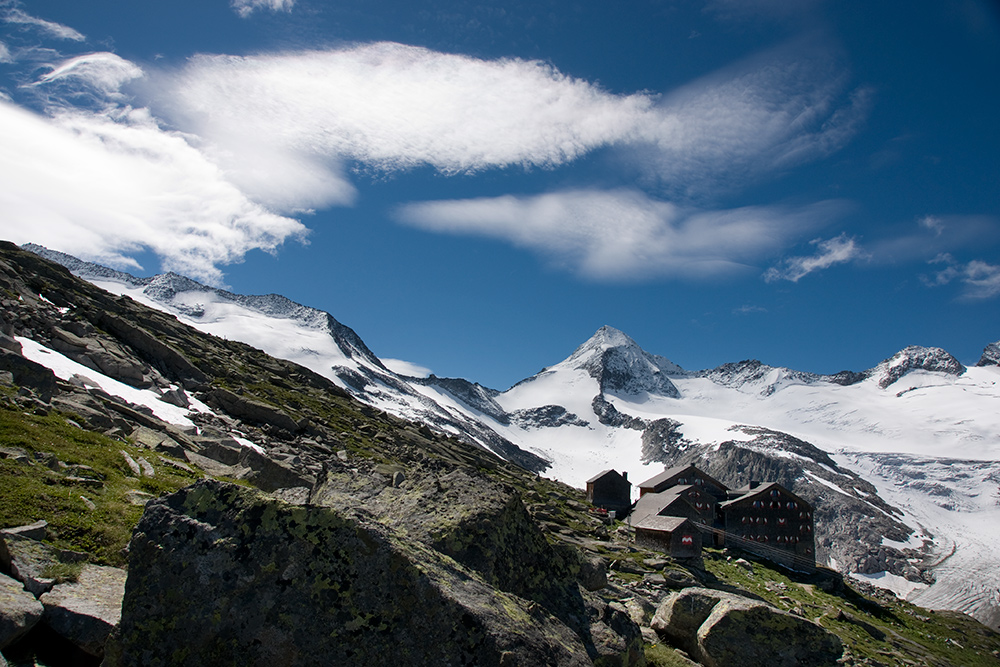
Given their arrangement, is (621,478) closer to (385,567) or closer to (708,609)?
(708,609)

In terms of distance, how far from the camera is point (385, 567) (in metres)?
6.19

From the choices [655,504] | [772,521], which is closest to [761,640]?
[655,504]

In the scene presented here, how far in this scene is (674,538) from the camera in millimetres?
48344

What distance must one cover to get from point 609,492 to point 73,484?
82360 mm

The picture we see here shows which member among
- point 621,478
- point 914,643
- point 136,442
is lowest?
point 136,442

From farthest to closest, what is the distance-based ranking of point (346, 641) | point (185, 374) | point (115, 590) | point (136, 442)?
point (185, 374) < point (136, 442) < point (115, 590) < point (346, 641)

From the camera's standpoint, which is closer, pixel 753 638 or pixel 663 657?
pixel 663 657

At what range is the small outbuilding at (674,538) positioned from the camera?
4816cm

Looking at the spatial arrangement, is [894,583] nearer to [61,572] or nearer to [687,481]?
[687,481]

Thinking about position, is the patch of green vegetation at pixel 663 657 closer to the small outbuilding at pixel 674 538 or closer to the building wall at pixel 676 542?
the small outbuilding at pixel 674 538

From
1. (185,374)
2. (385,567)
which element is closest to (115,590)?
(385,567)

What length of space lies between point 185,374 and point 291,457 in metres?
27.1

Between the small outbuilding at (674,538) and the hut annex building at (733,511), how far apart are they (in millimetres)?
10678

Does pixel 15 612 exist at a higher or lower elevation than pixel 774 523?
lower
